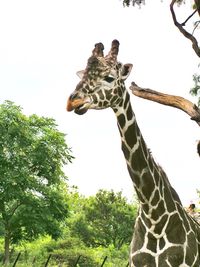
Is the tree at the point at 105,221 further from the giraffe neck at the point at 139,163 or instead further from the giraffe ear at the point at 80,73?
the giraffe ear at the point at 80,73

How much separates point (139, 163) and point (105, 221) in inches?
1677

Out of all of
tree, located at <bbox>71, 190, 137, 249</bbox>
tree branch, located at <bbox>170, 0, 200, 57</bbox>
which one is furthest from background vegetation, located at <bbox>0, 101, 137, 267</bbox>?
tree branch, located at <bbox>170, 0, 200, 57</bbox>

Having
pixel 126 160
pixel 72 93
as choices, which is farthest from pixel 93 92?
pixel 126 160

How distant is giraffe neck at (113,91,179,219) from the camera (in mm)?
5930

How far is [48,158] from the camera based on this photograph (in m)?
33.1

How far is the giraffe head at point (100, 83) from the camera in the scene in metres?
5.30

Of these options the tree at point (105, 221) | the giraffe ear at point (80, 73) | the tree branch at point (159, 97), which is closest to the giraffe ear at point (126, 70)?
the giraffe ear at point (80, 73)

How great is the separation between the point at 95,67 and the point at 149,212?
1652 millimetres

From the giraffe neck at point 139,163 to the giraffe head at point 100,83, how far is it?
176 millimetres

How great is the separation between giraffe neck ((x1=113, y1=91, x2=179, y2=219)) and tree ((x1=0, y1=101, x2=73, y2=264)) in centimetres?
2559

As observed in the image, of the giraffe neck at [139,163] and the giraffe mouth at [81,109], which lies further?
the giraffe neck at [139,163]

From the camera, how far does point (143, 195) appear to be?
601 cm

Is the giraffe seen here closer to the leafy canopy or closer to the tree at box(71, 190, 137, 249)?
the leafy canopy

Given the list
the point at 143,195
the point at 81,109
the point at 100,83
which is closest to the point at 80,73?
the point at 100,83
